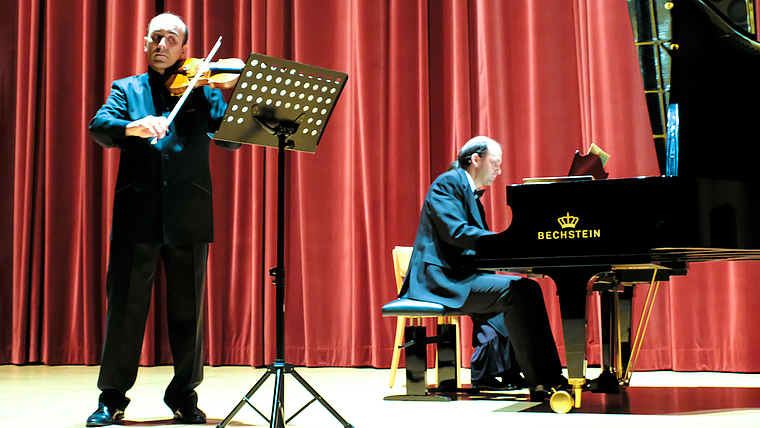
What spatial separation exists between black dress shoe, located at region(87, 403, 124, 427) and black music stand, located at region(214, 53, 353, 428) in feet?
1.58

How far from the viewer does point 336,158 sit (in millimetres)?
4926

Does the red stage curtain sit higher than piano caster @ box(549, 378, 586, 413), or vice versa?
the red stage curtain

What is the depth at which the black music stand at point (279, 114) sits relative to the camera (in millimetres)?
2084

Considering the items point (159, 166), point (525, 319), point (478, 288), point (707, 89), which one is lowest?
point (525, 319)

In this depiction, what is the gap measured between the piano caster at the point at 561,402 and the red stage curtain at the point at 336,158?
185cm

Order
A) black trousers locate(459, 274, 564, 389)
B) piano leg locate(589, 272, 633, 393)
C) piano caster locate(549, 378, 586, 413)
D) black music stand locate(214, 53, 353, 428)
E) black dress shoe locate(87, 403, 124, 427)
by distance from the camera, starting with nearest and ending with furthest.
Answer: black music stand locate(214, 53, 353, 428), black dress shoe locate(87, 403, 124, 427), piano caster locate(549, 378, 586, 413), black trousers locate(459, 274, 564, 389), piano leg locate(589, 272, 633, 393)

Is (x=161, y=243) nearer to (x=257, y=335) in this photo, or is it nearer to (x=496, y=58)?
(x=257, y=335)

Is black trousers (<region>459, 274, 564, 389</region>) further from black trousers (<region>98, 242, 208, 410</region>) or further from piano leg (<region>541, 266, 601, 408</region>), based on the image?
black trousers (<region>98, 242, 208, 410</region>)

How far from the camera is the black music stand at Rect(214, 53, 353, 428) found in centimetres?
208

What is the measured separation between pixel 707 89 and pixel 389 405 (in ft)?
5.46

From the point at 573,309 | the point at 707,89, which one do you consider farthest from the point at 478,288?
the point at 707,89

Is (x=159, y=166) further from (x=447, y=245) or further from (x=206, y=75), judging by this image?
(x=447, y=245)

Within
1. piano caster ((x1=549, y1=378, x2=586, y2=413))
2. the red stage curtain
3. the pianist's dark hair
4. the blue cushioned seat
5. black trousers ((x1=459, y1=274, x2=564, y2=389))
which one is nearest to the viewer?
piano caster ((x1=549, y1=378, x2=586, y2=413))

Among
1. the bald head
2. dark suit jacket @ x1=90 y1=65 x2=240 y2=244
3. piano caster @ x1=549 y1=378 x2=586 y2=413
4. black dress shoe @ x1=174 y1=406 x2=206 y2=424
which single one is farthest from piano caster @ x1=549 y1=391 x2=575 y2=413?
dark suit jacket @ x1=90 y1=65 x2=240 y2=244
